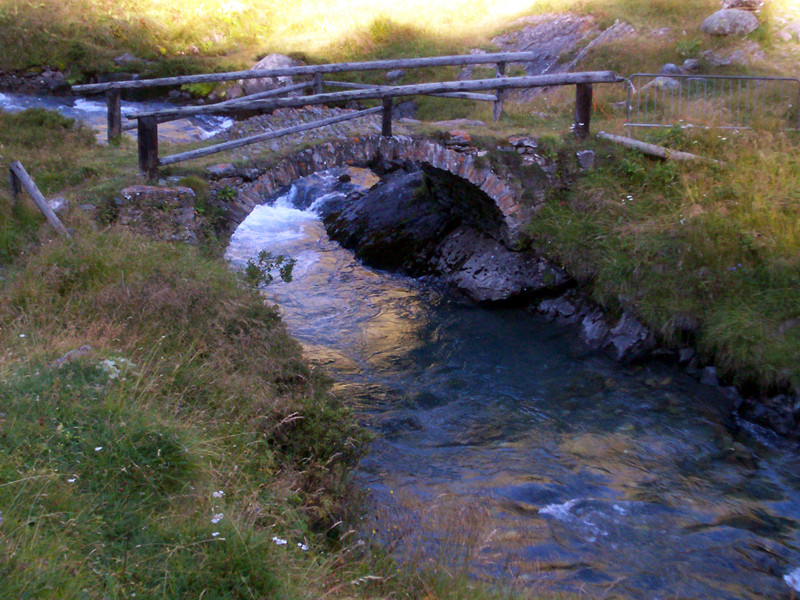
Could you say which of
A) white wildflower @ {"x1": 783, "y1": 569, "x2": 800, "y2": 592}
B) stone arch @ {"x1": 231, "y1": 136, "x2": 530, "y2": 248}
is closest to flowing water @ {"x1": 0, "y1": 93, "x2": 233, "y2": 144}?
stone arch @ {"x1": 231, "y1": 136, "x2": 530, "y2": 248}

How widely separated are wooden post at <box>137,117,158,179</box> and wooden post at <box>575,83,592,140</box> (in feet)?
20.0

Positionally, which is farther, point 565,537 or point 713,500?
point 713,500

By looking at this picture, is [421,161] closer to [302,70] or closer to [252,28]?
[302,70]

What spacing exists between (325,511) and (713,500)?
3.72 metres

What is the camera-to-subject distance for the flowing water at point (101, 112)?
15031 mm

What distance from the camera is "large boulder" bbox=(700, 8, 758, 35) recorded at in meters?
14.2

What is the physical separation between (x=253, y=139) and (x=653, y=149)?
558 centimetres

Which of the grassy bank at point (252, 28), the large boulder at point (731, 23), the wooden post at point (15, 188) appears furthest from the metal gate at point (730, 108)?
the wooden post at point (15, 188)

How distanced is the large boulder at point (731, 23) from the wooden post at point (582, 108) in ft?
21.8

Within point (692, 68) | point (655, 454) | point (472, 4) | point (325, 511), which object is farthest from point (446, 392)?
point (472, 4)

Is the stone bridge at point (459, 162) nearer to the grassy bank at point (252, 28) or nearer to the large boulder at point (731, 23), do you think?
the large boulder at point (731, 23)

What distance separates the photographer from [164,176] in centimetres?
805

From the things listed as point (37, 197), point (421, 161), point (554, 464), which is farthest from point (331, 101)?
point (554, 464)

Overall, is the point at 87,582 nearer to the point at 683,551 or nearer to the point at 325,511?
the point at 325,511
